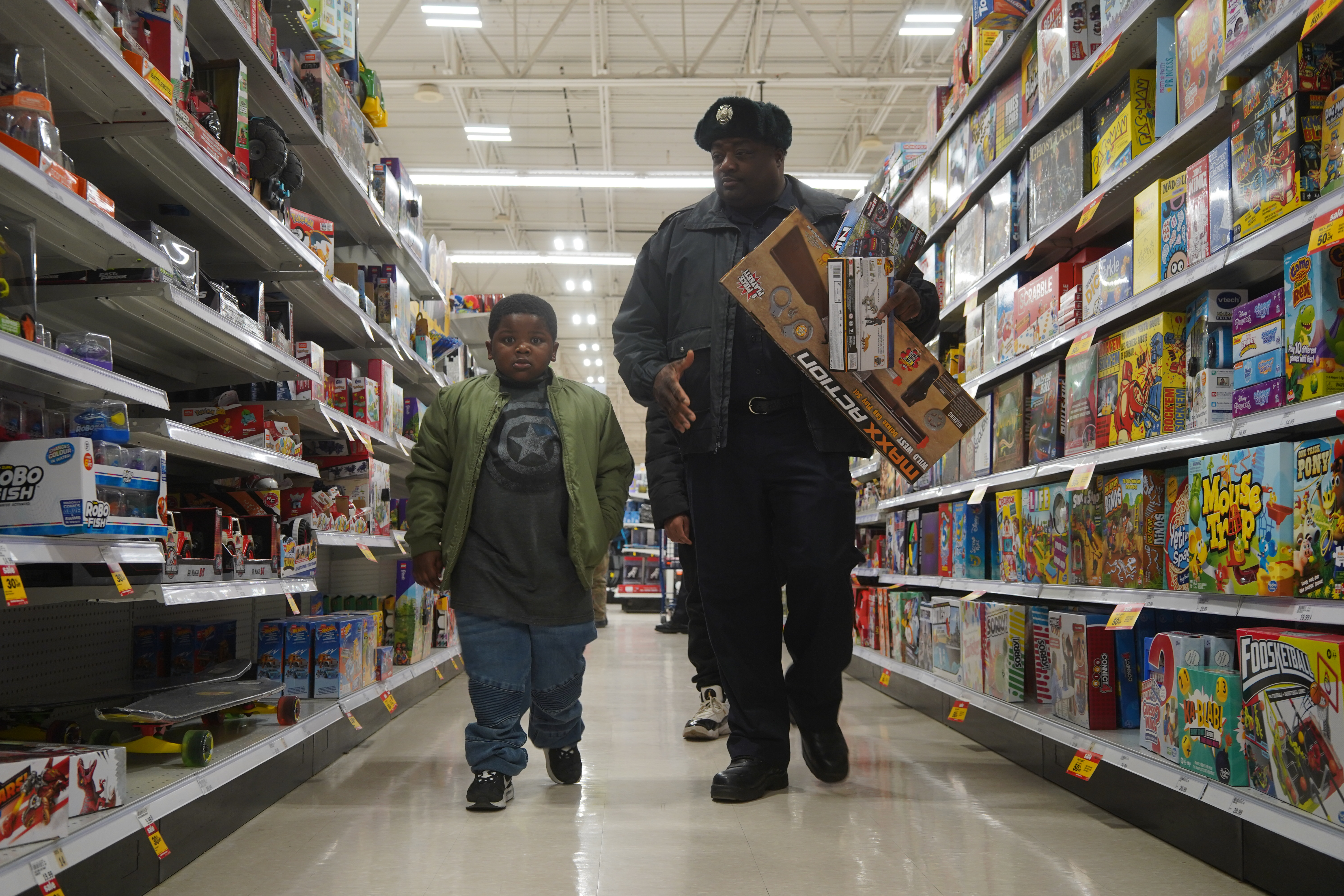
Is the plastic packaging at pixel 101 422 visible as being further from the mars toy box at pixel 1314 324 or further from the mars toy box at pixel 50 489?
the mars toy box at pixel 1314 324

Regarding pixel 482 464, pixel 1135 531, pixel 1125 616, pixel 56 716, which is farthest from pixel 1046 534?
pixel 56 716

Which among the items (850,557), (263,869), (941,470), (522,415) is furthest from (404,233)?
(263,869)

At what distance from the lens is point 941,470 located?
3.95 meters

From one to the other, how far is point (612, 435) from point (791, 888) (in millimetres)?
1254

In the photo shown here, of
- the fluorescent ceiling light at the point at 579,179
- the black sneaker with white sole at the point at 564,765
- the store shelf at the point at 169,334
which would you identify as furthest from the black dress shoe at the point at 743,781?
the fluorescent ceiling light at the point at 579,179

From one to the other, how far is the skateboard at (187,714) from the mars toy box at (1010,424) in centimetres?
214

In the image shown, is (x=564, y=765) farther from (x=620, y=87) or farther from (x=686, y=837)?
(x=620, y=87)

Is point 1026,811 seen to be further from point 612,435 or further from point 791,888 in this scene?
point 612,435

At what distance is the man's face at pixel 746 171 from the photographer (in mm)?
2467

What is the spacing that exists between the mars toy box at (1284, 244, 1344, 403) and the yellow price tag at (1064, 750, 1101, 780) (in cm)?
94

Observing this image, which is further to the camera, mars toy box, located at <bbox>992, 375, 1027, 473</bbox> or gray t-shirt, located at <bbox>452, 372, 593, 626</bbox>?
mars toy box, located at <bbox>992, 375, 1027, 473</bbox>

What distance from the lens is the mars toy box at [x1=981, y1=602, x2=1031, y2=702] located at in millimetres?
2918

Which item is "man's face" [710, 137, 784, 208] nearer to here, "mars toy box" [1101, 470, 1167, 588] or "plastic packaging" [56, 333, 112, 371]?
"mars toy box" [1101, 470, 1167, 588]

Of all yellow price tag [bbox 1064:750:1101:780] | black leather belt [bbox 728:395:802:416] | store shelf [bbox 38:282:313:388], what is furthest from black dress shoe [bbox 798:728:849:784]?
store shelf [bbox 38:282:313:388]
